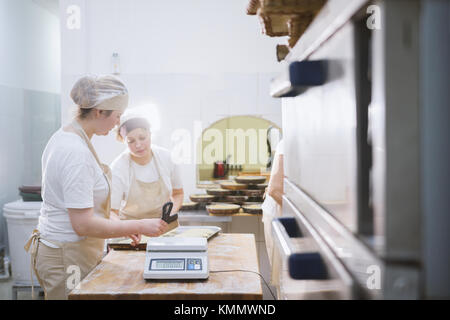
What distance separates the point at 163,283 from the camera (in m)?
1.66

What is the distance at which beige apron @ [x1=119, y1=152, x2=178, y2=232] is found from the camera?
9.77 ft

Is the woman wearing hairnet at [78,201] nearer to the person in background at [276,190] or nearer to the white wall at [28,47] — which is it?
the person in background at [276,190]

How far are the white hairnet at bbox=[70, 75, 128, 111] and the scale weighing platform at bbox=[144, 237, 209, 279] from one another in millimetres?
740

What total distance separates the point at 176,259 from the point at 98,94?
0.91 m

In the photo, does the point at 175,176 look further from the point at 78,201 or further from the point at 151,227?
the point at 78,201

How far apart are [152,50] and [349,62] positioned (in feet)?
11.8

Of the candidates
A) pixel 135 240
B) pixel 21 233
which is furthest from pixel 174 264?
pixel 21 233

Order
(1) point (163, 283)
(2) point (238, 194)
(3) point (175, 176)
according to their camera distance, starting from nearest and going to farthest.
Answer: (1) point (163, 283) < (3) point (175, 176) < (2) point (238, 194)

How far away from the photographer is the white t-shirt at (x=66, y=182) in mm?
1825

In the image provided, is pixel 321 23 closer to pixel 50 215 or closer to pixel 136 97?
pixel 50 215

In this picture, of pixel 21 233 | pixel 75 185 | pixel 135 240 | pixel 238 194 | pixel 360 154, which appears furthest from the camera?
pixel 238 194

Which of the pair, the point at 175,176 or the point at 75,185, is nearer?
the point at 75,185

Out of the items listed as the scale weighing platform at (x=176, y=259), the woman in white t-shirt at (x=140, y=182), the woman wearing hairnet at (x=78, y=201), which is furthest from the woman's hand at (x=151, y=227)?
the woman in white t-shirt at (x=140, y=182)
